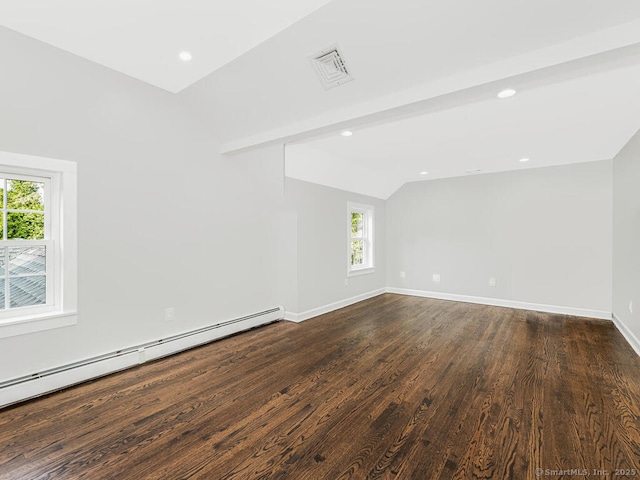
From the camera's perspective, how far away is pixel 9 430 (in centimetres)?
192

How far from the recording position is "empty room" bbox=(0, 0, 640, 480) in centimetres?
175

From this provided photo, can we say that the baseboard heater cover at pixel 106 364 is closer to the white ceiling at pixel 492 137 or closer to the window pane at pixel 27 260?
the window pane at pixel 27 260

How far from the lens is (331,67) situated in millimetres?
2270

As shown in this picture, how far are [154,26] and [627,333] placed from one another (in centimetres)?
574

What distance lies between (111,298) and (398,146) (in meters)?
3.68

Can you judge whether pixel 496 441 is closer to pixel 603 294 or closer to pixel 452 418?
pixel 452 418

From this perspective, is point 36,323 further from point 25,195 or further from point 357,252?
point 357,252

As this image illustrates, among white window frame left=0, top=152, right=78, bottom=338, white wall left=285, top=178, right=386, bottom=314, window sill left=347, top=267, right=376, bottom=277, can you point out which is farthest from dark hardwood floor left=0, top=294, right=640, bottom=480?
window sill left=347, top=267, right=376, bottom=277

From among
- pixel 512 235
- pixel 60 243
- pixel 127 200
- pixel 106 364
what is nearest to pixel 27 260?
pixel 60 243

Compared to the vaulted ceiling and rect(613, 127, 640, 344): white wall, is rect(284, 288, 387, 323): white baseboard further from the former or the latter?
rect(613, 127, 640, 344): white wall

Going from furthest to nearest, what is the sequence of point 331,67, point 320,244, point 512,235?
point 512,235 → point 320,244 → point 331,67

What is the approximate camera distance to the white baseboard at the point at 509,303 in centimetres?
463

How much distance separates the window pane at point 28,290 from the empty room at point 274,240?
1cm

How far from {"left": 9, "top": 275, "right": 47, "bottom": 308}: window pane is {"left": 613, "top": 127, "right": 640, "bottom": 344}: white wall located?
5721 mm
